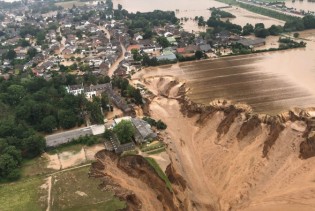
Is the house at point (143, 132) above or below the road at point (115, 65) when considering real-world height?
above

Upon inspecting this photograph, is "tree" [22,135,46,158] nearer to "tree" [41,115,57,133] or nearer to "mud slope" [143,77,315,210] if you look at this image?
"tree" [41,115,57,133]

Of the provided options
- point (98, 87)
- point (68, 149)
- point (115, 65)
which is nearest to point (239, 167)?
point (68, 149)

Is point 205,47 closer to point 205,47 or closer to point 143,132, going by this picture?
point 205,47

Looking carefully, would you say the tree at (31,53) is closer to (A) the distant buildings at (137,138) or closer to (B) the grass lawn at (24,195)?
(A) the distant buildings at (137,138)

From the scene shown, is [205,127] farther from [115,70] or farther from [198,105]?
[115,70]

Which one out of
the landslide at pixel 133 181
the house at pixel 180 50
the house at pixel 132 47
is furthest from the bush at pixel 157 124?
the house at pixel 132 47

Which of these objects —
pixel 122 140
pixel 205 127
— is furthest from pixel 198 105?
pixel 122 140

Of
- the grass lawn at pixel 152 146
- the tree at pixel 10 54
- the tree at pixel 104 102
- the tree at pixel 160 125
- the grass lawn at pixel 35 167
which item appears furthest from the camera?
the tree at pixel 10 54

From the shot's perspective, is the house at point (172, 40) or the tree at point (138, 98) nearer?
the tree at point (138, 98)
